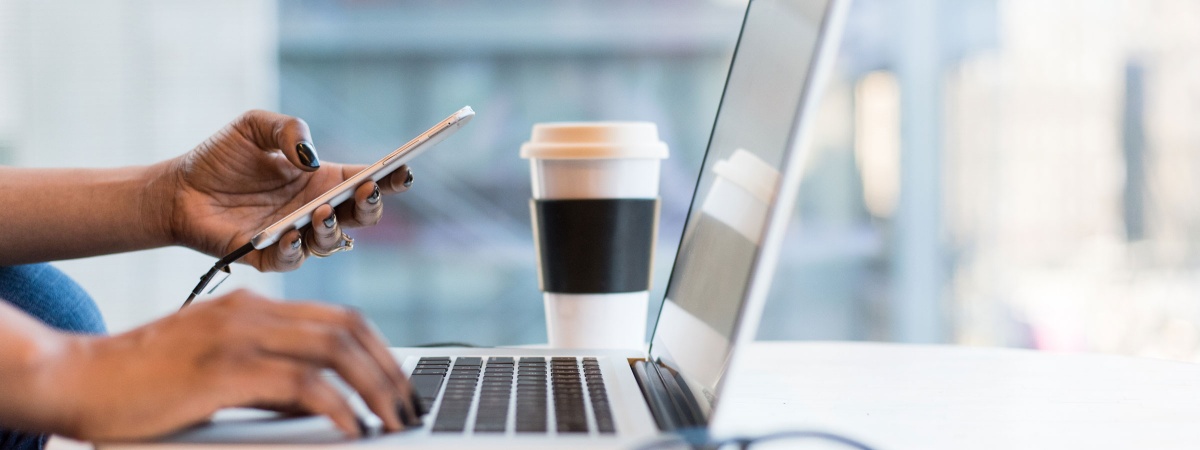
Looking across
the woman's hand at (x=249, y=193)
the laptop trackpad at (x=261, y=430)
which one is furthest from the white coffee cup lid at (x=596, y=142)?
the laptop trackpad at (x=261, y=430)

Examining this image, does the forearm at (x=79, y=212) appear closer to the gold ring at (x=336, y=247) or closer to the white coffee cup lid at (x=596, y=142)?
the gold ring at (x=336, y=247)

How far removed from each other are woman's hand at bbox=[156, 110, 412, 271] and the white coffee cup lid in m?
0.12

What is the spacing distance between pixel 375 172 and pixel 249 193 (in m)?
0.22

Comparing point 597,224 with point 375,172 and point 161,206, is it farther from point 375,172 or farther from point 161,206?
point 161,206

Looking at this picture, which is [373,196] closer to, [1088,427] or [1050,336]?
[1088,427]

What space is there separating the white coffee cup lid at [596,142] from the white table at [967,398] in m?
0.19

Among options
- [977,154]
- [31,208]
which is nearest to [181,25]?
[31,208]

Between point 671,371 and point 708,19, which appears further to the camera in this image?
point 708,19

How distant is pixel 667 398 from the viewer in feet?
1.46

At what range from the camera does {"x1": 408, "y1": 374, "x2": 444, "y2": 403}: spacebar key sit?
1.40ft

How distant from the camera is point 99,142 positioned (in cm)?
223

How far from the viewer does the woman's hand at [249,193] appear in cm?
71

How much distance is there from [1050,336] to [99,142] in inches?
93.7

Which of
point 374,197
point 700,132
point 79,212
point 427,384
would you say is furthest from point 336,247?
point 700,132
